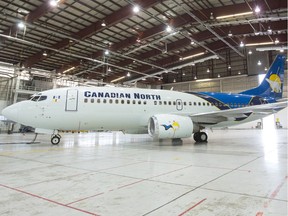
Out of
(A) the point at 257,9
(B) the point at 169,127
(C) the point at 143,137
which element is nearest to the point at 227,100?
(B) the point at 169,127

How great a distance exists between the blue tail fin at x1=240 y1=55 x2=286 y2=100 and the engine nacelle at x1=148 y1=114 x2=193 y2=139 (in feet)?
27.7

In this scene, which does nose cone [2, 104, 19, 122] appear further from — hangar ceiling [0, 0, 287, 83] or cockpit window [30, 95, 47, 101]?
hangar ceiling [0, 0, 287, 83]

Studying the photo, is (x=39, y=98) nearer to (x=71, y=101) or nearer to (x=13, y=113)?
(x=13, y=113)

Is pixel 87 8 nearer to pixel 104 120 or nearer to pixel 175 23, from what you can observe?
pixel 175 23

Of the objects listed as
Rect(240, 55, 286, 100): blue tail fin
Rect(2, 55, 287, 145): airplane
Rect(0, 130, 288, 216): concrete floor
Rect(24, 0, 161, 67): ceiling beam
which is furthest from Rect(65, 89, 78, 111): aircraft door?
Rect(240, 55, 286, 100): blue tail fin

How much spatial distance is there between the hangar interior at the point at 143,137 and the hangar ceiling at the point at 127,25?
0.10 m

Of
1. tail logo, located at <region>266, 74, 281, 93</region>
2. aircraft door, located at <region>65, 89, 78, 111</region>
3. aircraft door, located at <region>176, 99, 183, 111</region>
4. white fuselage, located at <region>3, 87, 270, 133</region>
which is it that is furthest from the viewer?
tail logo, located at <region>266, 74, 281, 93</region>

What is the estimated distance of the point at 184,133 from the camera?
33.4ft

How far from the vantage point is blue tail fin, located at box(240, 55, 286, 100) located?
14.8m

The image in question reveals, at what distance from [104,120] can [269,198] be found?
337 inches

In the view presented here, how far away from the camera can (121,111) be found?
10688mm

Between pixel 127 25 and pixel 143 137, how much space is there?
10770 mm

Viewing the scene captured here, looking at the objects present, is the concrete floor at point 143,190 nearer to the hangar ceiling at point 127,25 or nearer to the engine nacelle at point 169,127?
the engine nacelle at point 169,127

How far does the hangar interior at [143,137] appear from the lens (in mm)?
2857
